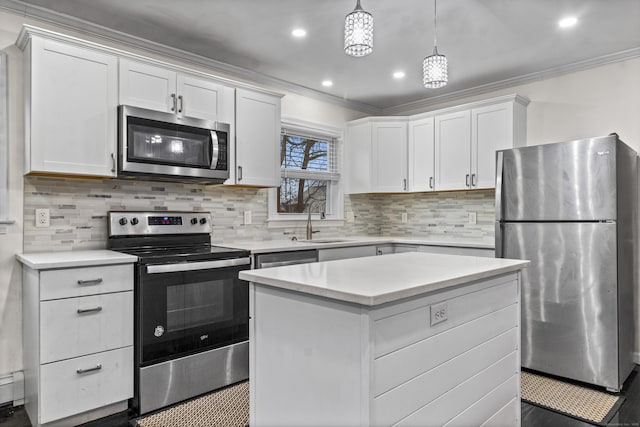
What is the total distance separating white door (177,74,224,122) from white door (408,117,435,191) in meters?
2.15

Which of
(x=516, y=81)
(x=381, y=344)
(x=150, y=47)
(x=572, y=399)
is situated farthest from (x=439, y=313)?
(x=516, y=81)

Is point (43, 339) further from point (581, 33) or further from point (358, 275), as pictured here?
point (581, 33)

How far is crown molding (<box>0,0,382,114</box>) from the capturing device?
262cm

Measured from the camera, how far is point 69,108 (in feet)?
8.23

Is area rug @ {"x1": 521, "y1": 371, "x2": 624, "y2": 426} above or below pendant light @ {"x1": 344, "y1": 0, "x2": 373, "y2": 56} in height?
below

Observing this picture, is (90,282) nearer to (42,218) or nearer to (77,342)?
(77,342)

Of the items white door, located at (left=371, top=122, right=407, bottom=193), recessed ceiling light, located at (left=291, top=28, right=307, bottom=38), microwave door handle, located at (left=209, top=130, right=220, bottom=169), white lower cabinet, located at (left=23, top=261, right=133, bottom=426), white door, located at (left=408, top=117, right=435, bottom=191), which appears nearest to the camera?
white lower cabinet, located at (left=23, top=261, right=133, bottom=426)

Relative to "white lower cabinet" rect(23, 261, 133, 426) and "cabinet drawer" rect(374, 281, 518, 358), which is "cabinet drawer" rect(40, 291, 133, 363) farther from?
"cabinet drawer" rect(374, 281, 518, 358)

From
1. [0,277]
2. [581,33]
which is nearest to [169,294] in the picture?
[0,277]

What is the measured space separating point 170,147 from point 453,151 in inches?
104

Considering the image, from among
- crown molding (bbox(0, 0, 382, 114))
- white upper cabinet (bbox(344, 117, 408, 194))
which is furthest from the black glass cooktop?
white upper cabinet (bbox(344, 117, 408, 194))

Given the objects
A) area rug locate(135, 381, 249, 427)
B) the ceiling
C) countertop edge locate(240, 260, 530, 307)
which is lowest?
area rug locate(135, 381, 249, 427)

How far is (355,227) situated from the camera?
4.83 m

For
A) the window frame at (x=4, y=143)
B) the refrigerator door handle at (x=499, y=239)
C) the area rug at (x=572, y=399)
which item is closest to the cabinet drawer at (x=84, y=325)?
the window frame at (x=4, y=143)
